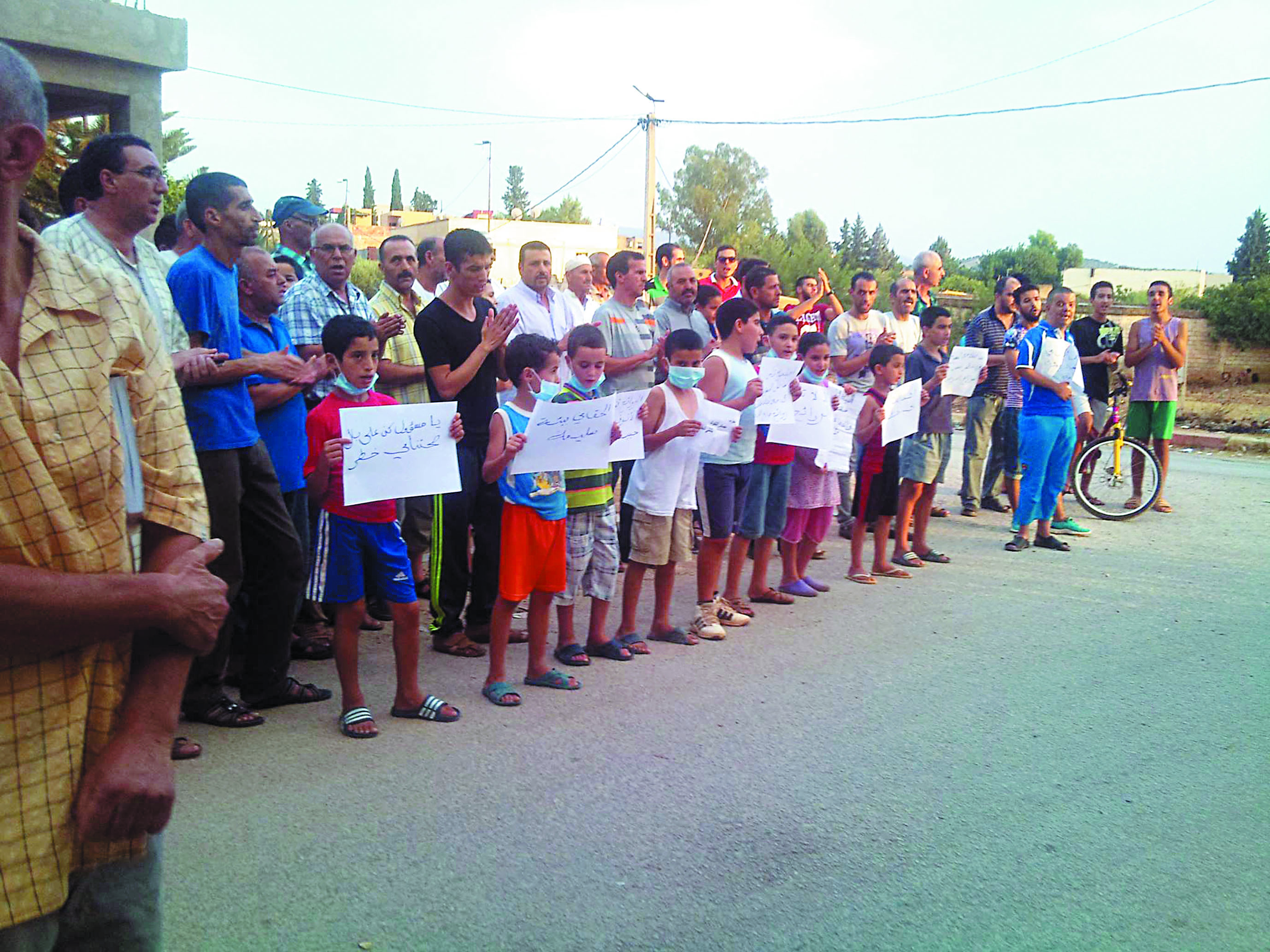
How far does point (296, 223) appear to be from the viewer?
7027 millimetres

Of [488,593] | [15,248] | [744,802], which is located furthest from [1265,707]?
[15,248]

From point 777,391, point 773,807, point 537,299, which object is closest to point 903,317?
point 777,391

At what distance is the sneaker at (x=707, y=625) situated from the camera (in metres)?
6.19

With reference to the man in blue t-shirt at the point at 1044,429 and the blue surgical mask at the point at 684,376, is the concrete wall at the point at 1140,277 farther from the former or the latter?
the blue surgical mask at the point at 684,376

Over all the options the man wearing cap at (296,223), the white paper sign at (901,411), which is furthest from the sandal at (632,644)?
the man wearing cap at (296,223)

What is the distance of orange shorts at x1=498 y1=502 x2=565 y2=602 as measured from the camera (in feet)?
16.5

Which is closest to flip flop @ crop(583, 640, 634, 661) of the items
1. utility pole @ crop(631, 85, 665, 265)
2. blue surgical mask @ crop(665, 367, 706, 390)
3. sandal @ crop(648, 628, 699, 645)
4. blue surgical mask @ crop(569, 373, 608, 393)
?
sandal @ crop(648, 628, 699, 645)

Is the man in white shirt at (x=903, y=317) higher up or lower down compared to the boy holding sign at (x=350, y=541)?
higher up

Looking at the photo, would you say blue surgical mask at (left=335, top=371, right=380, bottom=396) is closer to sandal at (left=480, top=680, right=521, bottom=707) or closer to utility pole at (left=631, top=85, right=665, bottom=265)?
sandal at (left=480, top=680, right=521, bottom=707)

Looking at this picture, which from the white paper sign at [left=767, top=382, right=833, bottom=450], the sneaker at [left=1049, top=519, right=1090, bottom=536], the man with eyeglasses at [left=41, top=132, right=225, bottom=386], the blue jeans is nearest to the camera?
the man with eyeglasses at [left=41, top=132, right=225, bottom=386]

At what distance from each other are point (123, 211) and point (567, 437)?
2141 mm

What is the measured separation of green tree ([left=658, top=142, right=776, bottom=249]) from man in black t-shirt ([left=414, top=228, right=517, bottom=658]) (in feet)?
200

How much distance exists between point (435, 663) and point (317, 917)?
2577 mm

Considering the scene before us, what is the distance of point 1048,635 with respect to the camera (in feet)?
20.8
